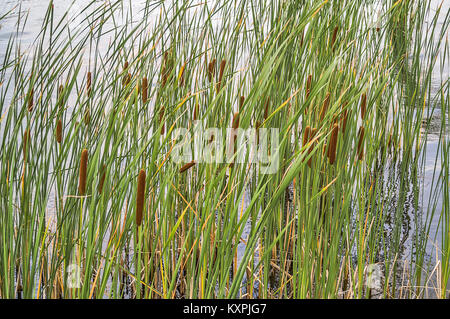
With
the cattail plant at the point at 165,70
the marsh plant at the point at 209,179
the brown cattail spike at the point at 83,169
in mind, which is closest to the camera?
the brown cattail spike at the point at 83,169

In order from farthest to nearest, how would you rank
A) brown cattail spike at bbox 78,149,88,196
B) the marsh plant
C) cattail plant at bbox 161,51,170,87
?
cattail plant at bbox 161,51,170,87 → the marsh plant → brown cattail spike at bbox 78,149,88,196

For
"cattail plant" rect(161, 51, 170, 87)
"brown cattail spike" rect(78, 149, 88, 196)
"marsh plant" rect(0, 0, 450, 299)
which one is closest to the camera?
"brown cattail spike" rect(78, 149, 88, 196)

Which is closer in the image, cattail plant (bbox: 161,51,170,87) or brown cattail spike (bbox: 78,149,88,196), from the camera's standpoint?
brown cattail spike (bbox: 78,149,88,196)

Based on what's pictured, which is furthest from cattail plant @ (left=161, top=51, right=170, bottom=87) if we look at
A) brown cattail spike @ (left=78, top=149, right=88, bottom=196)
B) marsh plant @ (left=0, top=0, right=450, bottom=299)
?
brown cattail spike @ (left=78, top=149, right=88, bottom=196)

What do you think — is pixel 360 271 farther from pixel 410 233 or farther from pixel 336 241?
pixel 410 233

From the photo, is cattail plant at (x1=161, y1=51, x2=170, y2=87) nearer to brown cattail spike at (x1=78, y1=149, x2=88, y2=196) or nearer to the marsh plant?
the marsh plant

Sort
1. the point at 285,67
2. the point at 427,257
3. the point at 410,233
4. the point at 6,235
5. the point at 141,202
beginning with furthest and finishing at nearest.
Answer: the point at 410,233, the point at 427,257, the point at 285,67, the point at 6,235, the point at 141,202

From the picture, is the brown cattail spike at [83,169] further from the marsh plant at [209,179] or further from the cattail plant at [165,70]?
the cattail plant at [165,70]

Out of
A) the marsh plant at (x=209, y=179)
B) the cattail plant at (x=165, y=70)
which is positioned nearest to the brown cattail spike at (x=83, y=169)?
the marsh plant at (x=209, y=179)

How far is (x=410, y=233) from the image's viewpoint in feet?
7.22

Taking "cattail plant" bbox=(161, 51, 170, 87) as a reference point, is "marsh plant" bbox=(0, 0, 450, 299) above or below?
below

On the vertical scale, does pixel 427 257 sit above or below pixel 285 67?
below
